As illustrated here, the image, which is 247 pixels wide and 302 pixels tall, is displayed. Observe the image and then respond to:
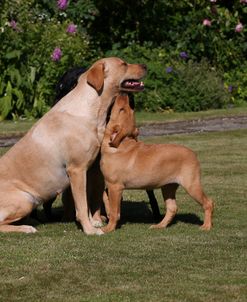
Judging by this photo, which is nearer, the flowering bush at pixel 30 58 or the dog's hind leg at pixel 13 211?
the dog's hind leg at pixel 13 211

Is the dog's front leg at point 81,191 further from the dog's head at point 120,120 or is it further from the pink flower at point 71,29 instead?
the pink flower at point 71,29

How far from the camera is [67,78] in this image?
9.01m

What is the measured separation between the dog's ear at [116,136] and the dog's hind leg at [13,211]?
0.91 metres

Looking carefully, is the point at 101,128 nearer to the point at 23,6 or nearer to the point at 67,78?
the point at 67,78

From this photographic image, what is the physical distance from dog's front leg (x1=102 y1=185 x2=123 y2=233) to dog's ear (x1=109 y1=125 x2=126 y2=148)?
369 mm

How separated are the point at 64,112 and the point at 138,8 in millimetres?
12170

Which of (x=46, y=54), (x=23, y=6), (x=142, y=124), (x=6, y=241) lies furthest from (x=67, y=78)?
(x=23, y=6)

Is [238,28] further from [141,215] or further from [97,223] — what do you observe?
[97,223]

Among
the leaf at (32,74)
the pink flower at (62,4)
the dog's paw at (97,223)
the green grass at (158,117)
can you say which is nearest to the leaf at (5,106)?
the green grass at (158,117)

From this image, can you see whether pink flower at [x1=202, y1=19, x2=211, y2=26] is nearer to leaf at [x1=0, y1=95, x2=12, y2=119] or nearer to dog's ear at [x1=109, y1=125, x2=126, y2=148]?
leaf at [x1=0, y1=95, x2=12, y2=119]

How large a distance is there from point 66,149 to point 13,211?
71cm

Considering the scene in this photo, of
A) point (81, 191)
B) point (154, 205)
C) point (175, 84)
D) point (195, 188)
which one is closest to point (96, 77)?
point (81, 191)

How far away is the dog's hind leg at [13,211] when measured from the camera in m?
8.17

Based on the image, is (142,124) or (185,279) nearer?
(185,279)
